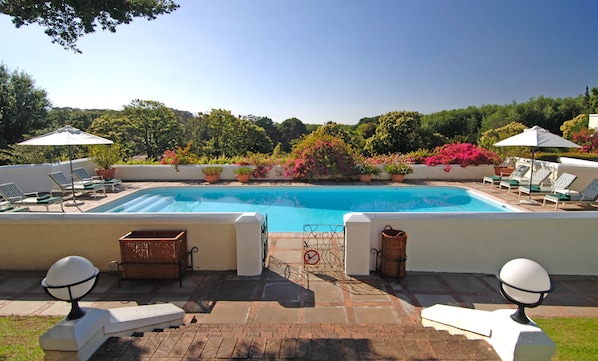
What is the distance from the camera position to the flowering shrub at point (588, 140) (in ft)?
58.8

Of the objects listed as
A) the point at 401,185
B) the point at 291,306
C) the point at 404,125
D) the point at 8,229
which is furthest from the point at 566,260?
the point at 404,125

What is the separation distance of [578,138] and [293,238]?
21487 millimetres

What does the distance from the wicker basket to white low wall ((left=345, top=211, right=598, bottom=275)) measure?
245 millimetres

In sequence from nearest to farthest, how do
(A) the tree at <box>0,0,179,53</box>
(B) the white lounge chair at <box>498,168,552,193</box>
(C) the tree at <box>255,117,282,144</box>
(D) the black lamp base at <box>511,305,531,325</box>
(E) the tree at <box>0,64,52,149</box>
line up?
(D) the black lamp base at <box>511,305,531,325</box> < (A) the tree at <box>0,0,179,53</box> < (B) the white lounge chair at <box>498,168,552,193</box> < (E) the tree at <box>0,64,52,149</box> < (C) the tree at <box>255,117,282,144</box>

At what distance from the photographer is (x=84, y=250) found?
5.11 m

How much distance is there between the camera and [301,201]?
11836 mm

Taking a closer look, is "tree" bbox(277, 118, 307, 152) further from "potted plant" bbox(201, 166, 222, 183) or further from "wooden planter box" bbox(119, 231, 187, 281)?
"wooden planter box" bbox(119, 231, 187, 281)

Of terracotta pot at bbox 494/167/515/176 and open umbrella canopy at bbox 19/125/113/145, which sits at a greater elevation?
open umbrella canopy at bbox 19/125/113/145

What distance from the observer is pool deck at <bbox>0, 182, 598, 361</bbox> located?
8.36ft

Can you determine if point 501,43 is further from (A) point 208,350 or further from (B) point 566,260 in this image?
(A) point 208,350

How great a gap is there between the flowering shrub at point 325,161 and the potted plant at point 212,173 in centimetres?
324

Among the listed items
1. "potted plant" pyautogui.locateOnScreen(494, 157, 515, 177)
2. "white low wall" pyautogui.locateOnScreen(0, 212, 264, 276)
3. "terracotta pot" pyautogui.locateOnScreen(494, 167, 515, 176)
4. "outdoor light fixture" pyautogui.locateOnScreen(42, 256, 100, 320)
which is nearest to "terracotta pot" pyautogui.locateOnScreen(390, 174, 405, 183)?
"potted plant" pyautogui.locateOnScreen(494, 157, 515, 177)

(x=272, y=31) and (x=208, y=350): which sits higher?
(x=272, y=31)

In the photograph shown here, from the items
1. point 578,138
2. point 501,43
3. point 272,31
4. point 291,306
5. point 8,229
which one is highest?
point 501,43
